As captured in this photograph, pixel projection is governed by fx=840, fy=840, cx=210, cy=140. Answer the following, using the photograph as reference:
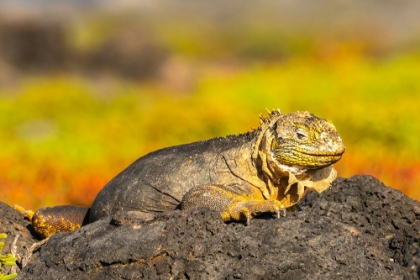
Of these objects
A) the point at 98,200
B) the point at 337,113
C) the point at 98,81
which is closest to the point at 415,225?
the point at 98,200

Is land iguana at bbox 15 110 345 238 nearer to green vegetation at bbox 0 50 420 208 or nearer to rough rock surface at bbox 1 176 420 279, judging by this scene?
rough rock surface at bbox 1 176 420 279

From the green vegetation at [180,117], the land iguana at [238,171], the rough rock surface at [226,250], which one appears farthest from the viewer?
the green vegetation at [180,117]

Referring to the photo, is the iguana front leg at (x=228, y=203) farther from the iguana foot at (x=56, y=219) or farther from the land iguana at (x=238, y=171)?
the iguana foot at (x=56, y=219)

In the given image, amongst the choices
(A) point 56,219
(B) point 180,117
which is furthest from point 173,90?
(A) point 56,219

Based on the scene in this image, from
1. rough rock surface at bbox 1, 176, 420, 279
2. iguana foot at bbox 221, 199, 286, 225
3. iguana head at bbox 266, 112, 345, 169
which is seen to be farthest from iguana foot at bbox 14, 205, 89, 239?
iguana head at bbox 266, 112, 345, 169

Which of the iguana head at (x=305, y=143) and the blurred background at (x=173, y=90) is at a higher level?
the blurred background at (x=173, y=90)

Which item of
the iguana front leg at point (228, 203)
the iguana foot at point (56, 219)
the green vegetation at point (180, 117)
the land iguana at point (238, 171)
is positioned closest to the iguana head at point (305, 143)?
the land iguana at point (238, 171)

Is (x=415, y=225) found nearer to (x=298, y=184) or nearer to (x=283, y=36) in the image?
(x=298, y=184)
